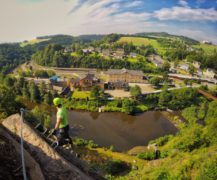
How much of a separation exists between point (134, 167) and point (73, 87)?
1025 inches

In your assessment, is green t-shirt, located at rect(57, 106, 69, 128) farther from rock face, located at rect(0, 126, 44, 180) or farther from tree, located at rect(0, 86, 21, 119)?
tree, located at rect(0, 86, 21, 119)

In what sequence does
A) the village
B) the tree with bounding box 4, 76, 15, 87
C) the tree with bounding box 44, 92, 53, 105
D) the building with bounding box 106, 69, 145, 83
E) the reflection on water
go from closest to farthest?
the reflection on water, the tree with bounding box 44, 92, 53, 105, the tree with bounding box 4, 76, 15, 87, the village, the building with bounding box 106, 69, 145, 83

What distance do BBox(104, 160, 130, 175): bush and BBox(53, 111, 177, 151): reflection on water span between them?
4.66 m

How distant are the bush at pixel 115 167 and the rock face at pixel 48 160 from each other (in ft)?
39.2

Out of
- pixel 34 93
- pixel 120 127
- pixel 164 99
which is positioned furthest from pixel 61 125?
pixel 164 99

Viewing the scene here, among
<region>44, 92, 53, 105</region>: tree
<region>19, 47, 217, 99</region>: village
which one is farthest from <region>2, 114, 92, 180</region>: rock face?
<region>19, 47, 217, 99</region>: village

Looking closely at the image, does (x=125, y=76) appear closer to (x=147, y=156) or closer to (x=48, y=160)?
(x=147, y=156)

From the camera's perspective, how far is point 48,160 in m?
5.02

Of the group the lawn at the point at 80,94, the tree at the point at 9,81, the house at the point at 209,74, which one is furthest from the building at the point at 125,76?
the house at the point at 209,74

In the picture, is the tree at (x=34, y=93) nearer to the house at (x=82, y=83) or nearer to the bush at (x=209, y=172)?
the house at (x=82, y=83)

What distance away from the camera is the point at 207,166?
1084 cm

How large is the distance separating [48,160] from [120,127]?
23.4 m

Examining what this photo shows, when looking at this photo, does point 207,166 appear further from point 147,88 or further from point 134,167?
point 147,88

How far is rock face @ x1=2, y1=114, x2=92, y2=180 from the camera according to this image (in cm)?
491
